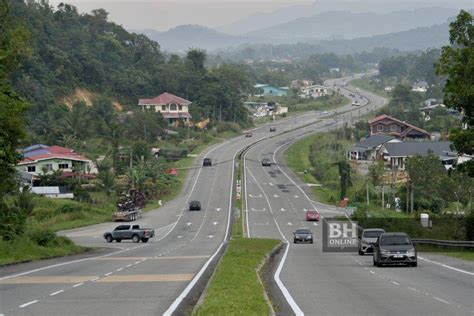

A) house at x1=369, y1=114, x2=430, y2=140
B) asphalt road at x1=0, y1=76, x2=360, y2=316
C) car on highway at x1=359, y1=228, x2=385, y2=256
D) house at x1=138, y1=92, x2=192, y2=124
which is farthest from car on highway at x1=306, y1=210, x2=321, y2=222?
house at x1=138, y1=92, x2=192, y2=124

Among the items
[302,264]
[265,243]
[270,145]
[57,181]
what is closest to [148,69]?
[270,145]

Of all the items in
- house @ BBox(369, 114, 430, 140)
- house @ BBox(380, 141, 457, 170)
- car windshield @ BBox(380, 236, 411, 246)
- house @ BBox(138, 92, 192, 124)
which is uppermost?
house @ BBox(138, 92, 192, 124)

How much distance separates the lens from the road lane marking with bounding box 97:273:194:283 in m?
28.7

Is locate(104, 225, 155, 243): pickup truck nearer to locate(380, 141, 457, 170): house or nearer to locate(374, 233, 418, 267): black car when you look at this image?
locate(374, 233, 418, 267): black car

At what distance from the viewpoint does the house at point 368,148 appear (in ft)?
449

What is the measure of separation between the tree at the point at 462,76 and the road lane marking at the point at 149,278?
20334 mm

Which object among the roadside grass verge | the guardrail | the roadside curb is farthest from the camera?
the guardrail

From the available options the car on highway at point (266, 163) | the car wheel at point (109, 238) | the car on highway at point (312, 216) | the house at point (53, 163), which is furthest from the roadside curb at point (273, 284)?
Answer: the car on highway at point (266, 163)

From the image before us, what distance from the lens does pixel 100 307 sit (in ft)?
68.8

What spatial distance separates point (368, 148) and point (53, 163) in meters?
51.3

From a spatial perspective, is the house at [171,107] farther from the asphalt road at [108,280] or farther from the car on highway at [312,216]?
the asphalt road at [108,280]

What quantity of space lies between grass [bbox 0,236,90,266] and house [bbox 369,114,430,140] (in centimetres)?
11097

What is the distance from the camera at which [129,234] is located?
65.5 meters

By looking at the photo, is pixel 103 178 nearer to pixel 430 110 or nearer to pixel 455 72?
pixel 455 72
